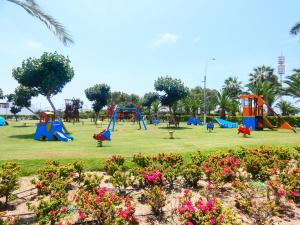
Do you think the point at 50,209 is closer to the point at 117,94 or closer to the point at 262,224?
the point at 262,224

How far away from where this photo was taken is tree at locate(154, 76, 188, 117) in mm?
37500

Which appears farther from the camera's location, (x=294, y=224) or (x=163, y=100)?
(x=163, y=100)

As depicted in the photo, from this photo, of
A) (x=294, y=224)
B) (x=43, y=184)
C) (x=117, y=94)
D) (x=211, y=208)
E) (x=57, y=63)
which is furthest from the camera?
(x=117, y=94)

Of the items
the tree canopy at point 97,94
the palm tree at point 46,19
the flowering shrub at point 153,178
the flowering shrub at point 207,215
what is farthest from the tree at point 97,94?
the flowering shrub at point 207,215

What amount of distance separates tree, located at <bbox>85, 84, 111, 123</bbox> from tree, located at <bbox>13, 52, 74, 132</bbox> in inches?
1078

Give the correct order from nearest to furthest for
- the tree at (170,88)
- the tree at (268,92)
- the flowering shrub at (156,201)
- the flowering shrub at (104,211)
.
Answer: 1. the flowering shrub at (104,211)
2. the flowering shrub at (156,201)
3. the tree at (170,88)
4. the tree at (268,92)

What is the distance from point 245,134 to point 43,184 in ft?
58.0

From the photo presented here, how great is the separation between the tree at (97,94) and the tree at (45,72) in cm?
2739

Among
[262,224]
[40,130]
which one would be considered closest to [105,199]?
[262,224]

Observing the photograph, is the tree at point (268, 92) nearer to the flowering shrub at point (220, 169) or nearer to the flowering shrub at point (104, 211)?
the flowering shrub at point (220, 169)

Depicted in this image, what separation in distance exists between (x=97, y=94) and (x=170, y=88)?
2096 centimetres

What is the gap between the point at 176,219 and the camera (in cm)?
531

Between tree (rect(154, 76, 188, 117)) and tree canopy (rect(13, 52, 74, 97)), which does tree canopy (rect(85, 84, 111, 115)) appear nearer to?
tree (rect(154, 76, 188, 117))

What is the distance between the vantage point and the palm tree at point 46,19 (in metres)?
9.66
